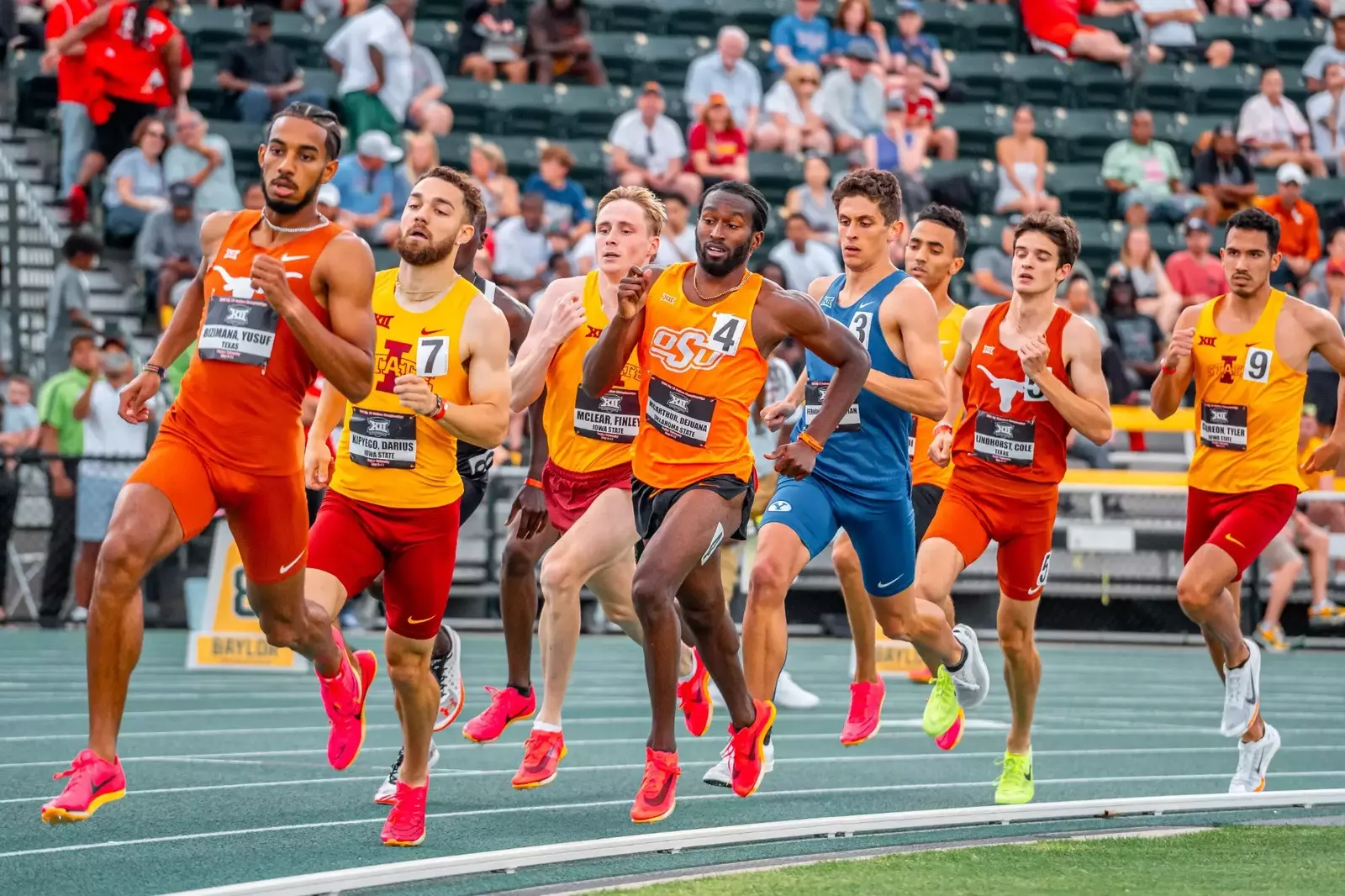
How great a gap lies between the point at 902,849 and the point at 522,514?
7.89 feet

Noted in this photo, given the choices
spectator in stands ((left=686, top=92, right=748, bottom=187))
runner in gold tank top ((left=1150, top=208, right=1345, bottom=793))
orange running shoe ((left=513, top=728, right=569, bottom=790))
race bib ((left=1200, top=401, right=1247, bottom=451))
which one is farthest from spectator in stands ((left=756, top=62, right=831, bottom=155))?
orange running shoe ((left=513, top=728, right=569, bottom=790))

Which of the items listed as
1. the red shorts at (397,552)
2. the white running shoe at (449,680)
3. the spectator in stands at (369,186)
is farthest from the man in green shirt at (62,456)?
the red shorts at (397,552)

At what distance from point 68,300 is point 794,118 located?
778 centimetres

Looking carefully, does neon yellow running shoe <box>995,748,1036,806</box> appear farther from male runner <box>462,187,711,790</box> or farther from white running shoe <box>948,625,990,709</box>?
male runner <box>462,187,711,790</box>

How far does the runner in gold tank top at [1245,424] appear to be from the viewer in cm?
859

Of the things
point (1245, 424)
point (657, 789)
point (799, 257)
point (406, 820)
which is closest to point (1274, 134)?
point (799, 257)

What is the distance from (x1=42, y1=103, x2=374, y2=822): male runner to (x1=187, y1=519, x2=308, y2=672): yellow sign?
691cm

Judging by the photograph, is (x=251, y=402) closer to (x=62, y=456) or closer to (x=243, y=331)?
(x=243, y=331)

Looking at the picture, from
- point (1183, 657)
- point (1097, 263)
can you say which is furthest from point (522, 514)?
point (1097, 263)

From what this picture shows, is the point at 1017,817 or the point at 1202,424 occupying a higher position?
the point at 1202,424

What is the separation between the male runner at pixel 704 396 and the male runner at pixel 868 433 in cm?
66

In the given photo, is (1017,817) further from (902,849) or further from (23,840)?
(23,840)

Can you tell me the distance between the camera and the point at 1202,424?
29.0 ft

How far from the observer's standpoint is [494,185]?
17125mm
